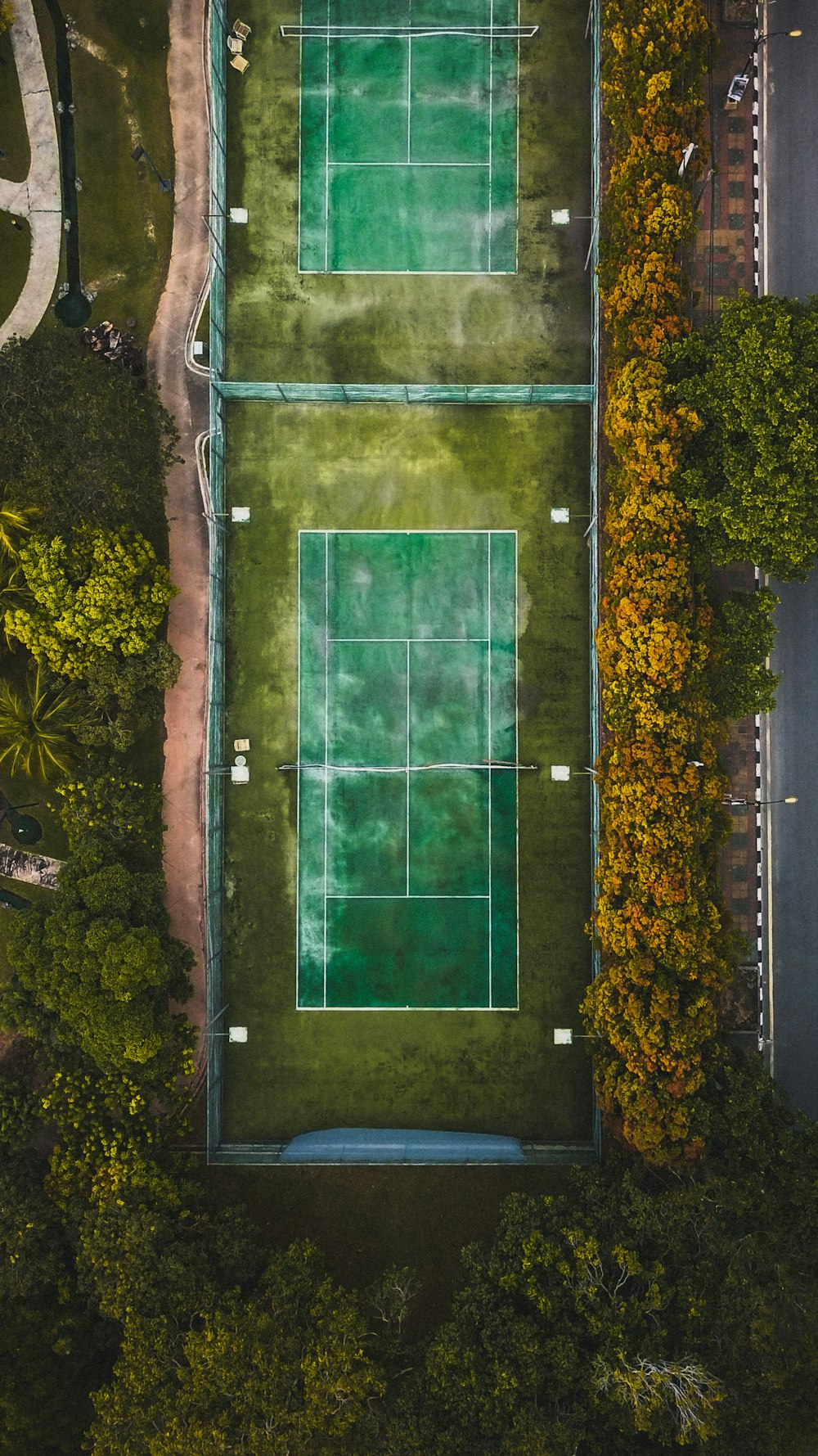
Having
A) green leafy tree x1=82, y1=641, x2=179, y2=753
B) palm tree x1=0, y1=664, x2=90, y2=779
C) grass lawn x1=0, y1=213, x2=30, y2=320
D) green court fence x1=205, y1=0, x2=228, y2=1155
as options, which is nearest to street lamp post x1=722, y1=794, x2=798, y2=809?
green court fence x1=205, y1=0, x2=228, y2=1155

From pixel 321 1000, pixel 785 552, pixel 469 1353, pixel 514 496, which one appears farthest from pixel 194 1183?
pixel 785 552

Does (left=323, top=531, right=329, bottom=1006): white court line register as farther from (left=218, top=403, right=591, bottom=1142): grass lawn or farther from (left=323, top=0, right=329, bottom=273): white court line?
(left=323, top=0, right=329, bottom=273): white court line

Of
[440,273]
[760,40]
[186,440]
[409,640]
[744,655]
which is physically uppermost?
[760,40]

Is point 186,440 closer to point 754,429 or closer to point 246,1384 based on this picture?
point 754,429

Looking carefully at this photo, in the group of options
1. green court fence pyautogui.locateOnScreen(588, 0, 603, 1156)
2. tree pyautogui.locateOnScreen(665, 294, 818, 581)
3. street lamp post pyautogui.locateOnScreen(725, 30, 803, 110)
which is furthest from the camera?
street lamp post pyautogui.locateOnScreen(725, 30, 803, 110)

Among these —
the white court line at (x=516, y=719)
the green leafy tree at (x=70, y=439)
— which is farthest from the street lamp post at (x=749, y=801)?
the green leafy tree at (x=70, y=439)

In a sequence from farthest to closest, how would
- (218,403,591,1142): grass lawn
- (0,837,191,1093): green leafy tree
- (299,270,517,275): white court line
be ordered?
(299,270,517,275): white court line < (218,403,591,1142): grass lawn < (0,837,191,1093): green leafy tree

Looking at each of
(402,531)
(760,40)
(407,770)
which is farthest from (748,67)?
(407,770)
